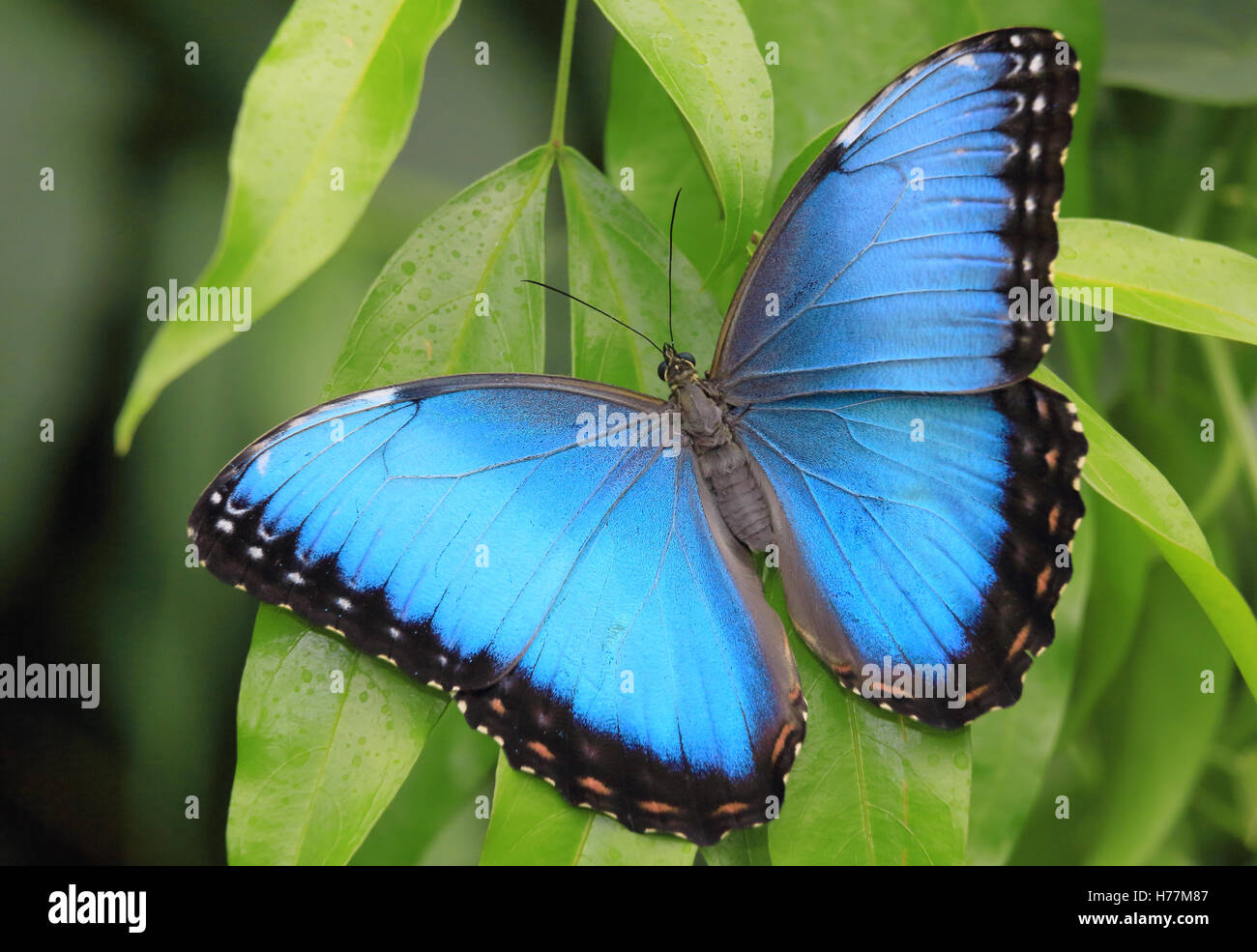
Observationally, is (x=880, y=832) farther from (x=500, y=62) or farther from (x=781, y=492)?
Result: (x=500, y=62)

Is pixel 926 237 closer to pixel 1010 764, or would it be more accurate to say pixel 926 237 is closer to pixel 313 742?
pixel 1010 764

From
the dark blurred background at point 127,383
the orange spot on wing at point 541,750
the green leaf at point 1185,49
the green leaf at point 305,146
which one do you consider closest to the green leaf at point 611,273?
the green leaf at point 305,146

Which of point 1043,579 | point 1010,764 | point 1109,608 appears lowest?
point 1010,764

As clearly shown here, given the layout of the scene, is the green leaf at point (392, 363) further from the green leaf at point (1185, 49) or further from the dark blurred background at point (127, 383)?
the green leaf at point (1185, 49)

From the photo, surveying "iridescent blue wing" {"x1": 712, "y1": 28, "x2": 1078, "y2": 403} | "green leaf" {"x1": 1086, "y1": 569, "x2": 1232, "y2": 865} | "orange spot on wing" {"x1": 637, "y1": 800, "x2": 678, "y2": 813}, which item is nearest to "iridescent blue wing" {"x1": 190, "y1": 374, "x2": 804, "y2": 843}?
"orange spot on wing" {"x1": 637, "y1": 800, "x2": 678, "y2": 813}

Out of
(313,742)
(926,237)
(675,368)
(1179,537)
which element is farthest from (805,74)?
(313,742)
